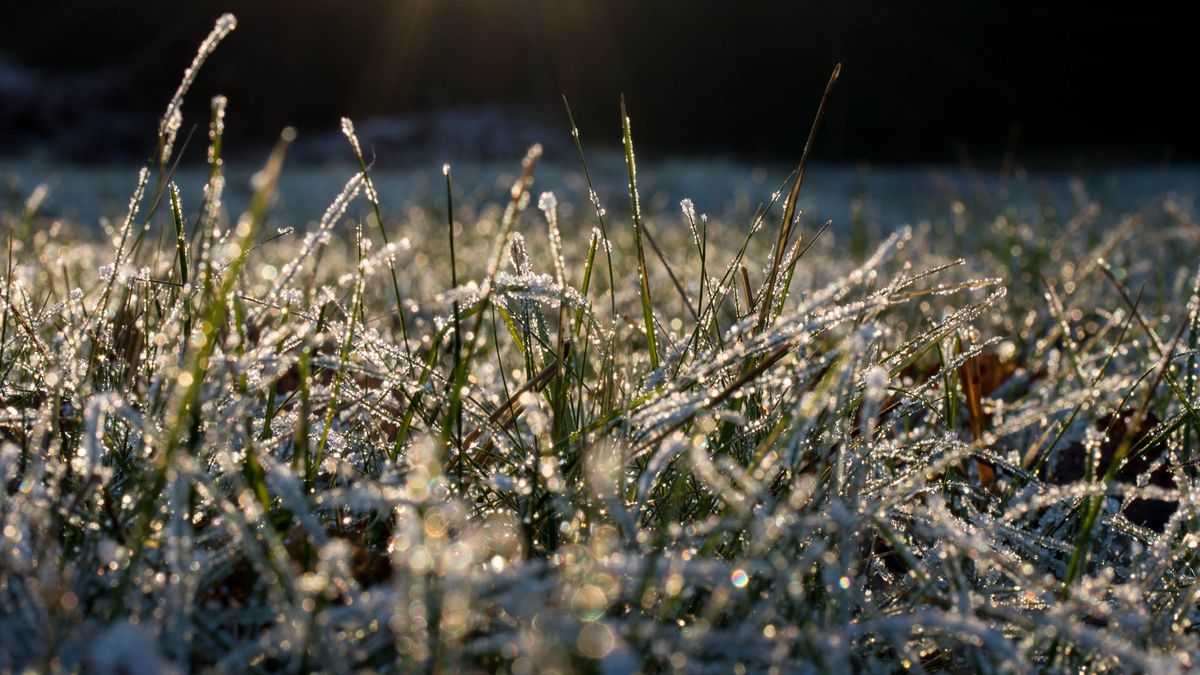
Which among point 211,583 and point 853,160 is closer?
point 211,583

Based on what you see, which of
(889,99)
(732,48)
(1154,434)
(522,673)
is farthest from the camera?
(732,48)

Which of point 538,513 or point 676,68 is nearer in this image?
point 538,513

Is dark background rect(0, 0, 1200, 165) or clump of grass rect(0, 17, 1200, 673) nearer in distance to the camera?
clump of grass rect(0, 17, 1200, 673)

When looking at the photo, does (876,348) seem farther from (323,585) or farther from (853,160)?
(853,160)

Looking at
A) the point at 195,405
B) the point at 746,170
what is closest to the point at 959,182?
the point at 746,170

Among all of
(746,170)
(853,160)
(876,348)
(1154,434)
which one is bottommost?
(853,160)

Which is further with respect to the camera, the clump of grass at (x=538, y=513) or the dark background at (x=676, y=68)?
the dark background at (x=676, y=68)

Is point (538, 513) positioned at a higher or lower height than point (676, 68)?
higher

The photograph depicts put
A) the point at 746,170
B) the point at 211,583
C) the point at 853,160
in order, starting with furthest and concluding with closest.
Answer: the point at 853,160 < the point at 746,170 < the point at 211,583
